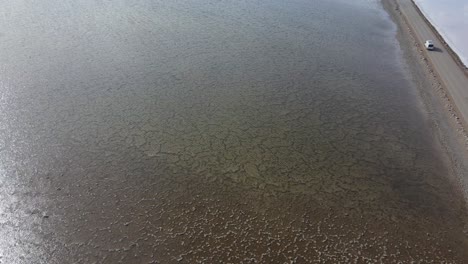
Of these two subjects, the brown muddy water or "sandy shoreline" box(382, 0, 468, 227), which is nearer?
the brown muddy water

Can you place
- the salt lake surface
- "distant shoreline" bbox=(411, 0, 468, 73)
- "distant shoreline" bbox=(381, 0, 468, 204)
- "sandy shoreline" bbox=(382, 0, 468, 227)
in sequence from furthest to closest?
the salt lake surface
"distant shoreline" bbox=(411, 0, 468, 73)
"distant shoreline" bbox=(381, 0, 468, 204)
"sandy shoreline" bbox=(382, 0, 468, 227)

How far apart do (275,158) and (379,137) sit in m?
2.09

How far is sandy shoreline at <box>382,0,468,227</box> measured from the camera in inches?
258

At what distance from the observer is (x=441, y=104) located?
27.5 ft

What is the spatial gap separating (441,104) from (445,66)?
2.20 metres

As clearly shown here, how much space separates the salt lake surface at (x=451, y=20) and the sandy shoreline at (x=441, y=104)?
0.40m

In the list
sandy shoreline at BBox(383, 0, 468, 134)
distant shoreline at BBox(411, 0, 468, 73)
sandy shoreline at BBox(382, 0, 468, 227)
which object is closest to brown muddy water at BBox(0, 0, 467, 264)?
sandy shoreline at BBox(382, 0, 468, 227)

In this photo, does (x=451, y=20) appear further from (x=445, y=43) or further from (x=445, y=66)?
(x=445, y=66)

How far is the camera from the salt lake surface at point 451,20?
36.6 ft

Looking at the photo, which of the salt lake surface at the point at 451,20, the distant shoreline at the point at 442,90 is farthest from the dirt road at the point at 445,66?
the salt lake surface at the point at 451,20

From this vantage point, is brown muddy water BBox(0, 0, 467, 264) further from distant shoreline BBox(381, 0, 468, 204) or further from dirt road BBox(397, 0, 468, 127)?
dirt road BBox(397, 0, 468, 127)

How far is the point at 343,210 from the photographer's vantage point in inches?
208

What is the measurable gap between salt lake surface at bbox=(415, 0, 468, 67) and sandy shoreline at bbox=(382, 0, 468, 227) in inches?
15.8

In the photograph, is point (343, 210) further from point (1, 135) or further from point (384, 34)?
point (384, 34)
